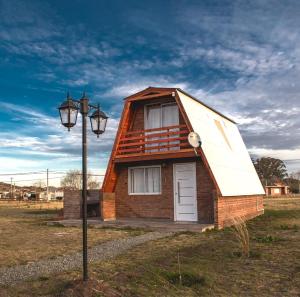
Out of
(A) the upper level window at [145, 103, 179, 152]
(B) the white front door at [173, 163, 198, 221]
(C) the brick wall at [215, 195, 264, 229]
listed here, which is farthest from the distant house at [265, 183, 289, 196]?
(B) the white front door at [173, 163, 198, 221]

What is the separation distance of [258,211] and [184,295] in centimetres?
1537

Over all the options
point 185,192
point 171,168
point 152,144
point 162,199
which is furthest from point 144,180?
point 185,192

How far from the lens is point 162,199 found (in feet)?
51.1

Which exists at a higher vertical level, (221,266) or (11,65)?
(11,65)

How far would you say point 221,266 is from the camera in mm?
7273

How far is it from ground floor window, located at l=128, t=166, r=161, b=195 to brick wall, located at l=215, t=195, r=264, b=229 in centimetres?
319

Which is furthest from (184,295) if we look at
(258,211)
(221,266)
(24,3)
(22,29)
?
(258,211)

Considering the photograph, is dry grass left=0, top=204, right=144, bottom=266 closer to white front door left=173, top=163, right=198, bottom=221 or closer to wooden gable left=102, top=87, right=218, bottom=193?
white front door left=173, top=163, right=198, bottom=221

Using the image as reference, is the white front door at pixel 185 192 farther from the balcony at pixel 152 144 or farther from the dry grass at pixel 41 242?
the dry grass at pixel 41 242

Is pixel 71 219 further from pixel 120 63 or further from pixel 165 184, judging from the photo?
pixel 120 63

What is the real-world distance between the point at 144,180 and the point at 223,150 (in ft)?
13.1

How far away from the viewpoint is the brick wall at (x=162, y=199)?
14.5 metres

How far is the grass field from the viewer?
221 inches

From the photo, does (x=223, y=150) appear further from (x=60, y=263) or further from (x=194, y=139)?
(x=60, y=263)
